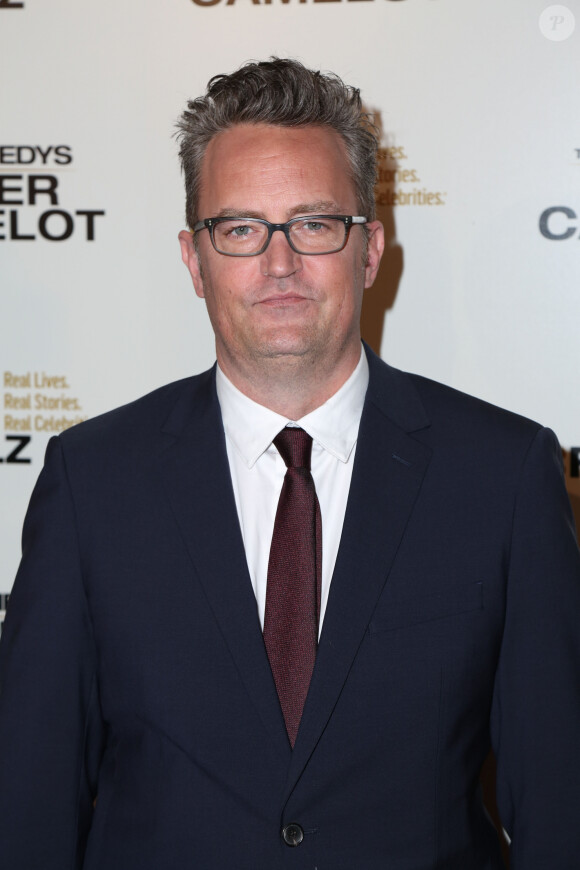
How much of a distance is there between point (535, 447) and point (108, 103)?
1.35 m

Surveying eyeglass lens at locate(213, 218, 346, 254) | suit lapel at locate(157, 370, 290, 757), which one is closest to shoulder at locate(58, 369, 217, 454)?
suit lapel at locate(157, 370, 290, 757)

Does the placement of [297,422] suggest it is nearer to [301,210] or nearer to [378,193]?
[301,210]

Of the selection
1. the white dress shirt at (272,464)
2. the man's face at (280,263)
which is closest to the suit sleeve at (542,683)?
the white dress shirt at (272,464)

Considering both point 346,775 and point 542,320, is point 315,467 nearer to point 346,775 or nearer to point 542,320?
point 346,775

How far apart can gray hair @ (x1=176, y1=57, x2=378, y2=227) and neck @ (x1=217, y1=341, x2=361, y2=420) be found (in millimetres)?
296

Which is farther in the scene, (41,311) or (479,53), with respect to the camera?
(41,311)

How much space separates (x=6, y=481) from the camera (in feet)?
7.98

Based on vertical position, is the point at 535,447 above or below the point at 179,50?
below

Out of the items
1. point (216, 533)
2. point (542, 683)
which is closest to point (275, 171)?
point (216, 533)

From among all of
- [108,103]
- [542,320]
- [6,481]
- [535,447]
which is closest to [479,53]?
[542,320]

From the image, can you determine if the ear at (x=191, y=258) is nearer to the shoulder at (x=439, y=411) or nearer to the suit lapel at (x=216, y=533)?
the suit lapel at (x=216, y=533)

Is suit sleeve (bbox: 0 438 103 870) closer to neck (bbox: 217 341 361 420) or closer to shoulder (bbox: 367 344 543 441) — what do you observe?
neck (bbox: 217 341 361 420)

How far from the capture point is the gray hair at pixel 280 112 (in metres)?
1.69

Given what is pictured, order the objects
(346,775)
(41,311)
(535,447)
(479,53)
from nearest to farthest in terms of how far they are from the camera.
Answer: (346,775)
(535,447)
(479,53)
(41,311)
